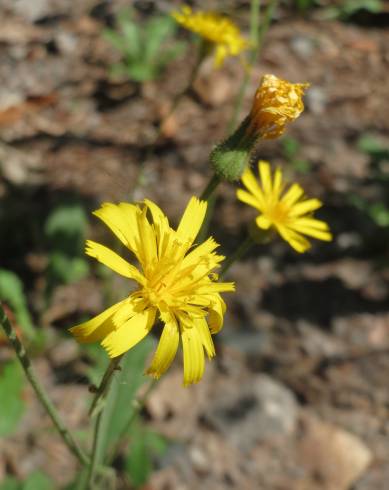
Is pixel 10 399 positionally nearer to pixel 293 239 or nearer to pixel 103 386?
pixel 103 386

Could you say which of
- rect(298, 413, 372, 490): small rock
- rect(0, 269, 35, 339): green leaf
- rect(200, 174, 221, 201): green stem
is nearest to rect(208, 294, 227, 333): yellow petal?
rect(200, 174, 221, 201): green stem

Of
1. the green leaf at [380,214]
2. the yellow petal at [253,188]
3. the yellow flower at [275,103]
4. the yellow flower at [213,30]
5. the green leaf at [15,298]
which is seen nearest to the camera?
the yellow flower at [275,103]

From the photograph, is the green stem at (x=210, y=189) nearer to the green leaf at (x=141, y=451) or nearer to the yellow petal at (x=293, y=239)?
the yellow petal at (x=293, y=239)

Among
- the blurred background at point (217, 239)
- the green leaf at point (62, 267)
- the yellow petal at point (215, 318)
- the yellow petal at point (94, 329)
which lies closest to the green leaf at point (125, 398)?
the blurred background at point (217, 239)

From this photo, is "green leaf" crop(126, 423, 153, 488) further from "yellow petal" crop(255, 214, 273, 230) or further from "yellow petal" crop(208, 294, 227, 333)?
"yellow petal" crop(208, 294, 227, 333)

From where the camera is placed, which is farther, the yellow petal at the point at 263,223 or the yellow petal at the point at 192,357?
the yellow petal at the point at 263,223

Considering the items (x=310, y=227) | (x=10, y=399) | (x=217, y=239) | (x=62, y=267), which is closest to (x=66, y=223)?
(x=62, y=267)

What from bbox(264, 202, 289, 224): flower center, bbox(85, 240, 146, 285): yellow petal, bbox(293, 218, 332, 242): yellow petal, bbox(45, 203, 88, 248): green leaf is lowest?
bbox(45, 203, 88, 248): green leaf

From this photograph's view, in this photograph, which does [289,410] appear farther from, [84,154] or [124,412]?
[84,154]
